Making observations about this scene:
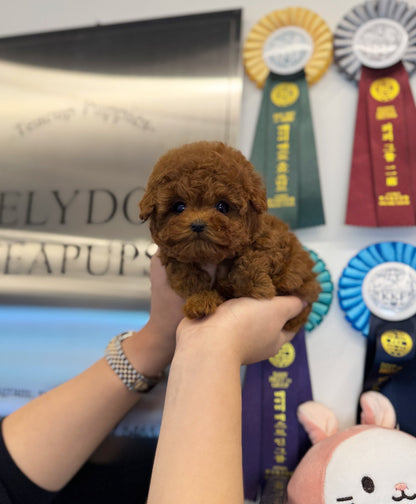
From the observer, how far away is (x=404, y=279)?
3.48 feet

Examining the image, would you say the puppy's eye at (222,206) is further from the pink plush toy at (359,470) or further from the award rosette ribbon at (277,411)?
the pink plush toy at (359,470)

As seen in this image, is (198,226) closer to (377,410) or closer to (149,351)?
(149,351)

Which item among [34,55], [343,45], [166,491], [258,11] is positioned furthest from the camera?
[34,55]

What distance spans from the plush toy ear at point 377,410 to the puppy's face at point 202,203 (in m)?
0.60

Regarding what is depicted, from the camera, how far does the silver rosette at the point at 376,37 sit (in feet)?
3.69

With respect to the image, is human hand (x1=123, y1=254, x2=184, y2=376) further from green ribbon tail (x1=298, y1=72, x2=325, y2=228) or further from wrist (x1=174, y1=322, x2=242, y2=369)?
green ribbon tail (x1=298, y1=72, x2=325, y2=228)

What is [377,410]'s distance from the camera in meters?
0.97

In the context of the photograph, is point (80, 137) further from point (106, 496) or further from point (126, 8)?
point (106, 496)

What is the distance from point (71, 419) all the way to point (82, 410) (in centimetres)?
3

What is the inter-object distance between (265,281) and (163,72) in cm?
95

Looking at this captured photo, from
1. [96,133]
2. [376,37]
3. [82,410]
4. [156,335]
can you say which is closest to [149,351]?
[156,335]

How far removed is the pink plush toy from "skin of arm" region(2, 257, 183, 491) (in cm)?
41

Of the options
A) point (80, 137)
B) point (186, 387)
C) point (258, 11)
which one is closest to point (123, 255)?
point (80, 137)

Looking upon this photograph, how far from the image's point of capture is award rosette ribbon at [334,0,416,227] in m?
1.10
